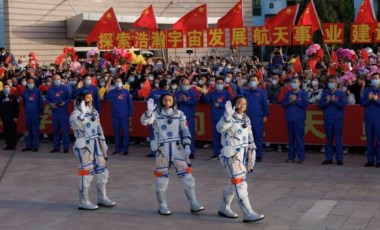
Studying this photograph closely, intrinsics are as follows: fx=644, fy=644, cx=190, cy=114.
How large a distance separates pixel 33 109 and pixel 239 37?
21.6 ft

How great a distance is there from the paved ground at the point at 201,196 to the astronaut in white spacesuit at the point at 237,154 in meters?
0.22

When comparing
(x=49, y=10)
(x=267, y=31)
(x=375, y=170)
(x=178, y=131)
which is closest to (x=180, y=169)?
(x=178, y=131)

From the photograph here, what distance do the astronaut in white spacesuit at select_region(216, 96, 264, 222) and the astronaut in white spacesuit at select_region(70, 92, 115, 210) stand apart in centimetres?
205

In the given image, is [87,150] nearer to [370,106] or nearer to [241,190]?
[241,190]

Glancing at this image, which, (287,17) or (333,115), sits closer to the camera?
(333,115)

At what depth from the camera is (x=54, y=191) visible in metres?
11.3

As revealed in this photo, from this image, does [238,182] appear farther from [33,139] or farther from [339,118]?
[33,139]

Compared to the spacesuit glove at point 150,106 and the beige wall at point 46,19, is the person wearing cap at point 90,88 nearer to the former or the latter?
the spacesuit glove at point 150,106

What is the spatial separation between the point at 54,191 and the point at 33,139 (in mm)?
5279

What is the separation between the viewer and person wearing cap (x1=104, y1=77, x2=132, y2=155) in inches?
591

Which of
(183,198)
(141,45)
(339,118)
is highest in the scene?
(141,45)

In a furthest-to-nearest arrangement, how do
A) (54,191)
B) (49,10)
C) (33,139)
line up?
(49,10) → (33,139) → (54,191)

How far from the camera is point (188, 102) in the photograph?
14312mm

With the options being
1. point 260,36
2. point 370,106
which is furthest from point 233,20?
point 370,106
